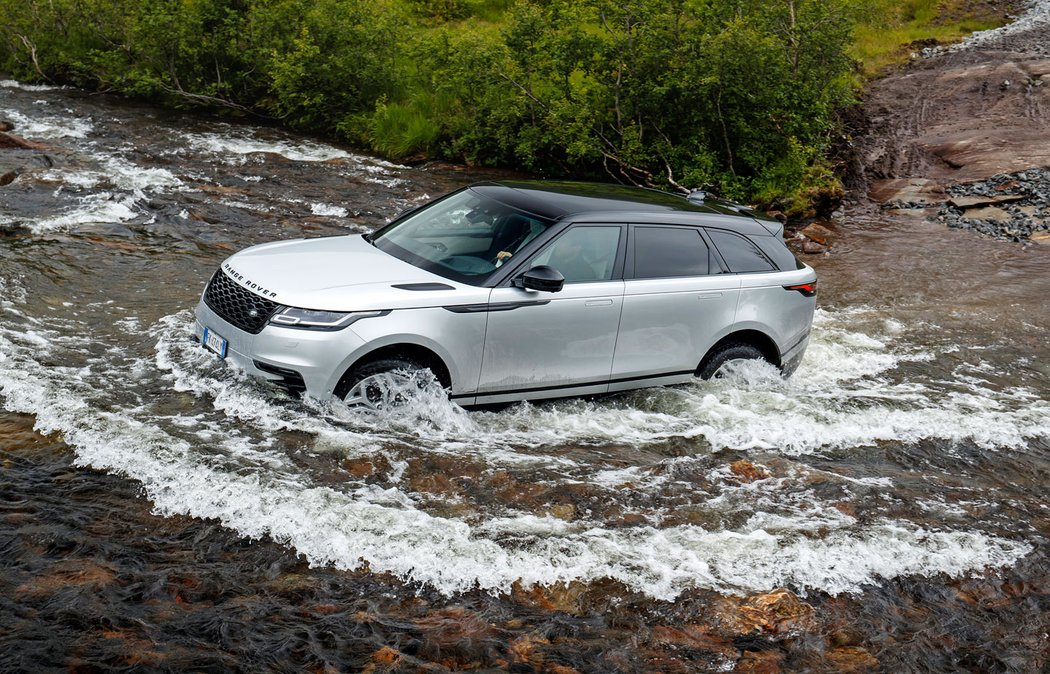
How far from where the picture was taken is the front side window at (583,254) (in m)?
7.42

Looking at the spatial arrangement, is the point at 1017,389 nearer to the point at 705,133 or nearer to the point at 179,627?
the point at 179,627

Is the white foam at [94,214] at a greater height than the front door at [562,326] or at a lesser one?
lesser

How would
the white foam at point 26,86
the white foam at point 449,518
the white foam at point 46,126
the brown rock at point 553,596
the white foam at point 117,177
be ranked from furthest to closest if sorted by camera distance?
the white foam at point 26,86, the white foam at point 46,126, the white foam at point 117,177, the white foam at point 449,518, the brown rock at point 553,596

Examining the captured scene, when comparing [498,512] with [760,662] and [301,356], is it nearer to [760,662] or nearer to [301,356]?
[301,356]

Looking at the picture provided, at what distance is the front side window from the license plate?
→ 2.30m

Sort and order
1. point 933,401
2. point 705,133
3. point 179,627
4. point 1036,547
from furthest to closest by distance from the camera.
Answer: point 705,133, point 933,401, point 1036,547, point 179,627

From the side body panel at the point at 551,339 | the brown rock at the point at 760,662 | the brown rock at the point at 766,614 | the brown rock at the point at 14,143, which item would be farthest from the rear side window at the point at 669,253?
the brown rock at the point at 14,143

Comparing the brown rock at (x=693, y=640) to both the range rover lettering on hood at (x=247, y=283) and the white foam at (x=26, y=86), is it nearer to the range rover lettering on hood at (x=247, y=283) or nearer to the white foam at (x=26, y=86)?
the range rover lettering on hood at (x=247, y=283)

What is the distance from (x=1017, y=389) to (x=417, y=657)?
7.29 m

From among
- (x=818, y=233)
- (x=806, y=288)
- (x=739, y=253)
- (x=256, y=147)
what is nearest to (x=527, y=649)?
(x=739, y=253)

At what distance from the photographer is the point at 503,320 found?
23.2 ft

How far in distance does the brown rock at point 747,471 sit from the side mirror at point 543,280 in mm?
1833

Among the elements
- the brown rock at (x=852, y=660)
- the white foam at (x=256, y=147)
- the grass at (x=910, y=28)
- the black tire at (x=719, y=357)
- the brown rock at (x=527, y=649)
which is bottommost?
the white foam at (x=256, y=147)

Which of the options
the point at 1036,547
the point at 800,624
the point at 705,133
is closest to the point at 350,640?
the point at 800,624
